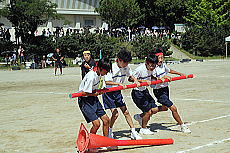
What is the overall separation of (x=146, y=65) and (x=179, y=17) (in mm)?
61305

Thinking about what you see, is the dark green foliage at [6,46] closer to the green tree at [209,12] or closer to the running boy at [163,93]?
the green tree at [209,12]

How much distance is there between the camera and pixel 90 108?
7887 millimetres

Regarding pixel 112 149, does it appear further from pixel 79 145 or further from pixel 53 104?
pixel 53 104

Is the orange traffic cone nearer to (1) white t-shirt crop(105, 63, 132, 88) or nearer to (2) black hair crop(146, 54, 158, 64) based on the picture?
(1) white t-shirt crop(105, 63, 132, 88)

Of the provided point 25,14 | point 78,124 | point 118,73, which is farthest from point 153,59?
A: point 25,14

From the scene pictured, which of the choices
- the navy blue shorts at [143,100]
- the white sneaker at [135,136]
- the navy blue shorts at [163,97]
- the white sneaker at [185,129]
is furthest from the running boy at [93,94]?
the white sneaker at [185,129]

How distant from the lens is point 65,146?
8.30 meters

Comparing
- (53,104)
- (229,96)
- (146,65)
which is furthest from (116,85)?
(229,96)

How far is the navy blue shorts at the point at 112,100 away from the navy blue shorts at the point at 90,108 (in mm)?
720

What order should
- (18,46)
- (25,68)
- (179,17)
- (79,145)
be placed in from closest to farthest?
1. (79,145)
2. (25,68)
3. (18,46)
4. (179,17)

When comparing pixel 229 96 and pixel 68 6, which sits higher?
pixel 68 6

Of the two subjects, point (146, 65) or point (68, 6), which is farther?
point (68, 6)

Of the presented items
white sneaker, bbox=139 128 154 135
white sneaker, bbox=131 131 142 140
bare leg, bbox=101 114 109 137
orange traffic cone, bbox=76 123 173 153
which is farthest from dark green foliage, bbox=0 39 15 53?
orange traffic cone, bbox=76 123 173 153

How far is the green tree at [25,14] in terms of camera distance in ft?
137
